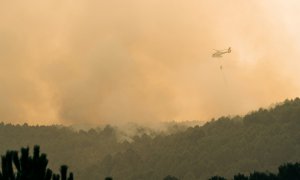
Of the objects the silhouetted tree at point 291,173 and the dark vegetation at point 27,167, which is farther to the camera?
the silhouetted tree at point 291,173

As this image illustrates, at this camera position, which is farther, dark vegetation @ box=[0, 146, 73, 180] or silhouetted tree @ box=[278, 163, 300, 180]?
silhouetted tree @ box=[278, 163, 300, 180]

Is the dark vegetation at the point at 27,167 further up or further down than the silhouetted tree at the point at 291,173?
further down

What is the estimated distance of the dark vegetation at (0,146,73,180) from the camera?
4531 cm

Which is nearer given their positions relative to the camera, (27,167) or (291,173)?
(27,167)

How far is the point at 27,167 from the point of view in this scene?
45719mm

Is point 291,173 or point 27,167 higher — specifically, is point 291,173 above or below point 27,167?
above

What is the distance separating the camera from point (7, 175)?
45375 mm

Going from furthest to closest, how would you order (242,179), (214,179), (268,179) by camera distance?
(268,179)
(214,179)
(242,179)

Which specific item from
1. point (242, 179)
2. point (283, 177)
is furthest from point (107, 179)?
point (283, 177)

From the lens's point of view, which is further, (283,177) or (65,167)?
(283,177)

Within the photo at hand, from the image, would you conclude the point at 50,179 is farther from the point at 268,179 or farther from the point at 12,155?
the point at 268,179

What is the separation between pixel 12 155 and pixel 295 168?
131 metres

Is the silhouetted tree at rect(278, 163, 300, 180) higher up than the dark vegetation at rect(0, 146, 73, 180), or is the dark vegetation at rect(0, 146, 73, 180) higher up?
the silhouetted tree at rect(278, 163, 300, 180)

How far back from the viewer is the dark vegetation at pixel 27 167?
4531 centimetres
